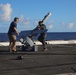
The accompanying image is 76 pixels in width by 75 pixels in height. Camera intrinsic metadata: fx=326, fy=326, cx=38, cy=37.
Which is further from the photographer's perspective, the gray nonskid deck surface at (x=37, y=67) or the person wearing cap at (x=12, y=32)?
the person wearing cap at (x=12, y=32)

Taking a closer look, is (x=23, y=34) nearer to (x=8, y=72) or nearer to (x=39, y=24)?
(x=39, y=24)

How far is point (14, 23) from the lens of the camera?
59.8 feet

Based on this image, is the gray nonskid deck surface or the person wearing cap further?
the person wearing cap

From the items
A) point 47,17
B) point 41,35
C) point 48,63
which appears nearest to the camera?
point 48,63

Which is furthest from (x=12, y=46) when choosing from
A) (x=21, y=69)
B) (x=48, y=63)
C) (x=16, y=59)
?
(x=21, y=69)

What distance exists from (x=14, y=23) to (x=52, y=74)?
27.0 feet

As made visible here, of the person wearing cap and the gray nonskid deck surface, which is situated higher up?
the person wearing cap

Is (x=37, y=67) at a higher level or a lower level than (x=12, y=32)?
lower

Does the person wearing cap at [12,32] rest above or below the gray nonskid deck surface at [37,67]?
above

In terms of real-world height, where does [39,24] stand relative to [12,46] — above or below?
above


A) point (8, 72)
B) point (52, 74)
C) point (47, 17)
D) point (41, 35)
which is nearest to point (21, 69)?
point (8, 72)

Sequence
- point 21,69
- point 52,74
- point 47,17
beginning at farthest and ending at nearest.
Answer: point 47,17 → point 21,69 → point 52,74

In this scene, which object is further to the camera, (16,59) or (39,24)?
(39,24)

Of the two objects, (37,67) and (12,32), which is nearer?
(37,67)
